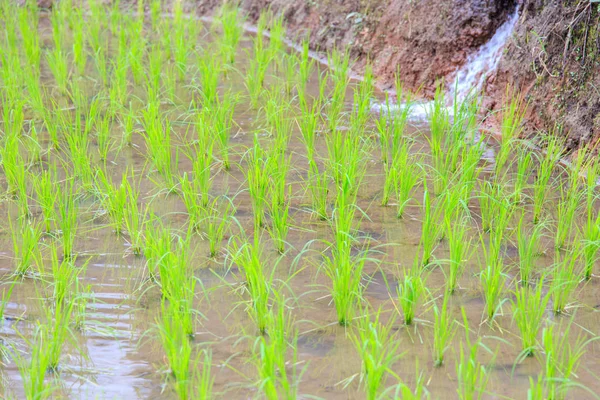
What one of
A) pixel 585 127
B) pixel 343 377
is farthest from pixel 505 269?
pixel 585 127

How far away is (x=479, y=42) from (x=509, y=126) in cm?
120

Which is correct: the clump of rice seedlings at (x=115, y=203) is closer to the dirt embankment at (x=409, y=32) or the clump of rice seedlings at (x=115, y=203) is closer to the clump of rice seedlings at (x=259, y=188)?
the clump of rice seedlings at (x=259, y=188)

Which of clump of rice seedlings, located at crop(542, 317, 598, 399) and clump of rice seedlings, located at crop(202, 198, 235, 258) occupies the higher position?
clump of rice seedlings, located at crop(542, 317, 598, 399)

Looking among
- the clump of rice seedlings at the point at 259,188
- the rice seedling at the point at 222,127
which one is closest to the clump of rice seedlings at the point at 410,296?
the clump of rice seedlings at the point at 259,188

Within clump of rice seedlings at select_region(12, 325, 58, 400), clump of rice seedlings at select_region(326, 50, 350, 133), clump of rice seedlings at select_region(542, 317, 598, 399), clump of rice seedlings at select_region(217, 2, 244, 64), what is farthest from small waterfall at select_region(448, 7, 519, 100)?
clump of rice seedlings at select_region(12, 325, 58, 400)

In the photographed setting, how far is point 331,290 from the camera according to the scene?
2.66 meters

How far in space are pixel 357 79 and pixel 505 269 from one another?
258cm

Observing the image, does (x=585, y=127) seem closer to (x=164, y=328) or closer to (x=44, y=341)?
(x=164, y=328)

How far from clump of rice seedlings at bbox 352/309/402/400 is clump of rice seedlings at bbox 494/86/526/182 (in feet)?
4.54

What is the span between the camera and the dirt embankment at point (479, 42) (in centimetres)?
379

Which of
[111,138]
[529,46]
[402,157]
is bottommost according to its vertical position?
[111,138]

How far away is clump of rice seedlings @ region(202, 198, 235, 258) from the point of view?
2.98m

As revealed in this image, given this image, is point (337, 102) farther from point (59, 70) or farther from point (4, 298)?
point (4, 298)

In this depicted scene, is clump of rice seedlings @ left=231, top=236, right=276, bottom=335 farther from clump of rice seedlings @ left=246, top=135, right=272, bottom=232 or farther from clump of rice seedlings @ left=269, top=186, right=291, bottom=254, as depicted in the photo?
clump of rice seedlings @ left=246, top=135, right=272, bottom=232
